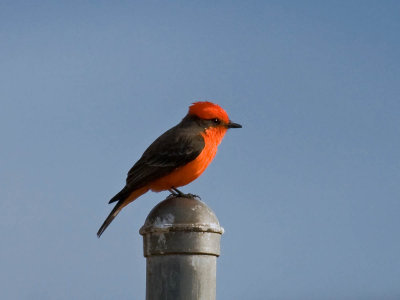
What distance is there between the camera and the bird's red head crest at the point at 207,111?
7270 mm

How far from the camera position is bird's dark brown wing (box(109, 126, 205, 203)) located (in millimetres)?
6211

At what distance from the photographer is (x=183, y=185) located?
6.54 metres

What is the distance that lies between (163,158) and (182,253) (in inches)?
98.1

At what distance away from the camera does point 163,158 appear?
6.52m

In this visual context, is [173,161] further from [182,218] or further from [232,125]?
[182,218]

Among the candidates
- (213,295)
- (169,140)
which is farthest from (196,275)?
(169,140)

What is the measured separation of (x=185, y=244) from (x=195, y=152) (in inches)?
97.0

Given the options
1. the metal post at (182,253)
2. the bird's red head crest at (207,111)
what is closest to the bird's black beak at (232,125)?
the bird's red head crest at (207,111)

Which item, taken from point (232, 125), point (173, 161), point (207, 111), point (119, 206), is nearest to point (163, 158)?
point (173, 161)

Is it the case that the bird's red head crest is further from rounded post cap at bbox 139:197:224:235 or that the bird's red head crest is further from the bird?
rounded post cap at bbox 139:197:224:235

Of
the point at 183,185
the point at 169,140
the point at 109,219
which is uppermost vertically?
the point at 169,140

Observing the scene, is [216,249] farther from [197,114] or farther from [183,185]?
[197,114]

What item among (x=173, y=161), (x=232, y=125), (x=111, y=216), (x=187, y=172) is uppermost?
(x=232, y=125)

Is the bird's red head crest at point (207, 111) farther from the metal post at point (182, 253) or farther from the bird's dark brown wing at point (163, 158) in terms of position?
the metal post at point (182, 253)
